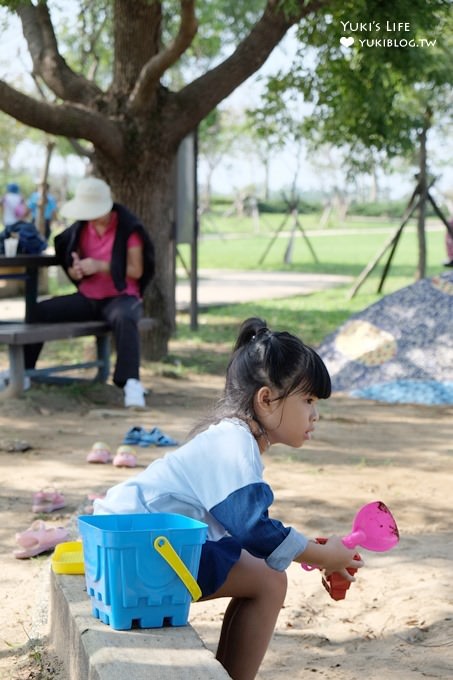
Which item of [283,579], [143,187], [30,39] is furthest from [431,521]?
[30,39]

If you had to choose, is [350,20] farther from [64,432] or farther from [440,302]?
[64,432]

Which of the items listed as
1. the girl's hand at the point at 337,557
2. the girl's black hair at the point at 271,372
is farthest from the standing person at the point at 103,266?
the girl's hand at the point at 337,557

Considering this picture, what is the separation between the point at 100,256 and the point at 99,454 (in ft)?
7.98

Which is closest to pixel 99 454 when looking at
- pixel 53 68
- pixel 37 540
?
pixel 37 540

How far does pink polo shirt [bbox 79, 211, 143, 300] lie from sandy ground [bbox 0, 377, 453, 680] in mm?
714

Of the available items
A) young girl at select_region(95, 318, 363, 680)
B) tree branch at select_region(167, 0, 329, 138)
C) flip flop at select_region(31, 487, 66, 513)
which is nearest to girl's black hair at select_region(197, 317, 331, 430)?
young girl at select_region(95, 318, 363, 680)

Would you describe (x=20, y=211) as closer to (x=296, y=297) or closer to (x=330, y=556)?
(x=296, y=297)

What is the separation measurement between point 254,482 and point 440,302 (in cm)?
663

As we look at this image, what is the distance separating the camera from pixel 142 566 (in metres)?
2.57

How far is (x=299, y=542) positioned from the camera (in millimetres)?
2688

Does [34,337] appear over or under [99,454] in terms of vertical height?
over

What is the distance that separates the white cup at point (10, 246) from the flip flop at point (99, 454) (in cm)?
292

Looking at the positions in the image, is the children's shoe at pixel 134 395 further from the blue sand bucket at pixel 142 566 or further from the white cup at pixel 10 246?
the blue sand bucket at pixel 142 566

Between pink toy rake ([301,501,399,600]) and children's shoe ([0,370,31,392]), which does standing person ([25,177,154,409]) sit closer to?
children's shoe ([0,370,31,392])
